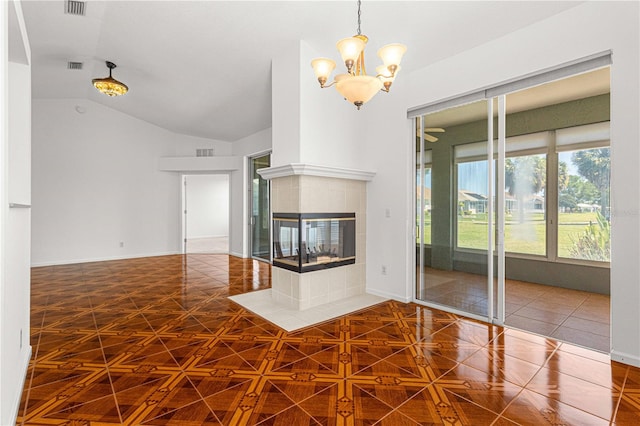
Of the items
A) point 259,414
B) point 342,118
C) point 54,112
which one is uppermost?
point 54,112

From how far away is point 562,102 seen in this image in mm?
4512

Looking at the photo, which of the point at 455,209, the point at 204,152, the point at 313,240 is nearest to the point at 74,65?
the point at 204,152

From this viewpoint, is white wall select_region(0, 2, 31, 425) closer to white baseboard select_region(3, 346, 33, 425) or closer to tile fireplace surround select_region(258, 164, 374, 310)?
white baseboard select_region(3, 346, 33, 425)

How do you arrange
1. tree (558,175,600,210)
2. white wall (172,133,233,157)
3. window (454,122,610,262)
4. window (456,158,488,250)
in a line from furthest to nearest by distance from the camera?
white wall (172,133,233,157) < tree (558,175,600,210) < window (454,122,610,262) < window (456,158,488,250)

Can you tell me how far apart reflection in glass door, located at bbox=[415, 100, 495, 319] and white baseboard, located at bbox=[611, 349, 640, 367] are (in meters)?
1.01

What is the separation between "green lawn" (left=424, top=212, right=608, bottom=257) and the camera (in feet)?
11.7

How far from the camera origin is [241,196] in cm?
798

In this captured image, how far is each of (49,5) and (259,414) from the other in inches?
189

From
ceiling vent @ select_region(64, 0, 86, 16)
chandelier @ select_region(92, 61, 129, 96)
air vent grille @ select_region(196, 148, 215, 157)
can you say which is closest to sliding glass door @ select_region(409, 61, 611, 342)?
ceiling vent @ select_region(64, 0, 86, 16)

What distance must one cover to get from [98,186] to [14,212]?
5979 mm

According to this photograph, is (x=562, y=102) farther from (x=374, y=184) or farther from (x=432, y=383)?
(x=432, y=383)

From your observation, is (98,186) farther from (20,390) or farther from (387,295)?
(387,295)

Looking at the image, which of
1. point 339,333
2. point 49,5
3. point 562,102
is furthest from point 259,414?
point 562,102

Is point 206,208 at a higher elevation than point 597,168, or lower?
lower
